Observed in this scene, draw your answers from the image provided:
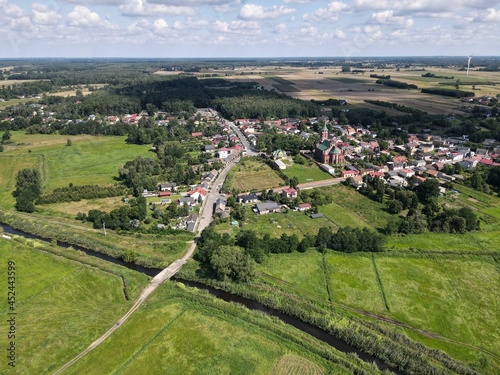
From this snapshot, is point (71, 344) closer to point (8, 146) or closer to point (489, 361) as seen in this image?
point (489, 361)

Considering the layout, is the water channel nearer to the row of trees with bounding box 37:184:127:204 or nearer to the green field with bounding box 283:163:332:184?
the row of trees with bounding box 37:184:127:204

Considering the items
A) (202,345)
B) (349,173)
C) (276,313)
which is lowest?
(276,313)

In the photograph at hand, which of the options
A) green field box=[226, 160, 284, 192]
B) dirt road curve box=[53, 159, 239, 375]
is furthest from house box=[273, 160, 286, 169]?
dirt road curve box=[53, 159, 239, 375]

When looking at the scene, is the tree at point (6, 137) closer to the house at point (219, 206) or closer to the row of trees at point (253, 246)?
the house at point (219, 206)

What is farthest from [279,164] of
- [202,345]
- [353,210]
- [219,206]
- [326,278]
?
[202,345]

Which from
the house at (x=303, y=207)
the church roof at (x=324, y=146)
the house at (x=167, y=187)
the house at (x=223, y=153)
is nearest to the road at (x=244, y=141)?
the house at (x=223, y=153)

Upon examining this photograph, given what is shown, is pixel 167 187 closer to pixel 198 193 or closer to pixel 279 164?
pixel 198 193
